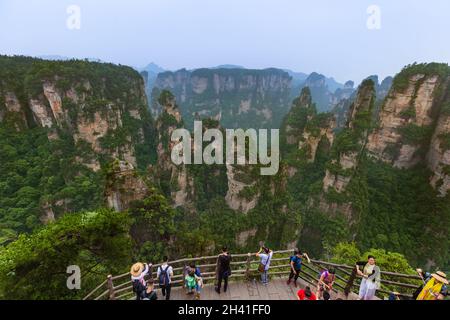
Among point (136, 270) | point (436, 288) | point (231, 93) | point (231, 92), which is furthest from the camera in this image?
point (231, 92)

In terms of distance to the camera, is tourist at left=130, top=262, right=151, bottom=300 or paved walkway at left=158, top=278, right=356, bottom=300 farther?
paved walkway at left=158, top=278, right=356, bottom=300

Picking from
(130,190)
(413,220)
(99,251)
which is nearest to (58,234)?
(99,251)

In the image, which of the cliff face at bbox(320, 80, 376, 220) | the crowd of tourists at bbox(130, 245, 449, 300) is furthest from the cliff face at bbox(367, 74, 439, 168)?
the crowd of tourists at bbox(130, 245, 449, 300)

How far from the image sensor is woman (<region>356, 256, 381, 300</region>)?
743 centimetres

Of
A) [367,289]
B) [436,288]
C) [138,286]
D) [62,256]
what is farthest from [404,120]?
[62,256]

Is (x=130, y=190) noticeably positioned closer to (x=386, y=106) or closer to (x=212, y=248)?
(x=212, y=248)

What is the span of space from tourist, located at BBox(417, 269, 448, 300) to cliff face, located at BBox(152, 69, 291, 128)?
13905 centimetres

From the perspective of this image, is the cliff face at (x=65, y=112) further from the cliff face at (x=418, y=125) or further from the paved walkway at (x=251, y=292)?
the cliff face at (x=418, y=125)

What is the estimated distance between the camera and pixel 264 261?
30.1ft

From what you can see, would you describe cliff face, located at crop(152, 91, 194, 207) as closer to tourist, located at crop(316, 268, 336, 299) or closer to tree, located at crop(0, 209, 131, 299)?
tree, located at crop(0, 209, 131, 299)

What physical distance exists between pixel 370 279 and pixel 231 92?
168 meters

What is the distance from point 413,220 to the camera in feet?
114

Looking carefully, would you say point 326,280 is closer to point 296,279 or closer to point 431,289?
point 296,279

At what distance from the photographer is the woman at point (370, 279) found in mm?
7428
